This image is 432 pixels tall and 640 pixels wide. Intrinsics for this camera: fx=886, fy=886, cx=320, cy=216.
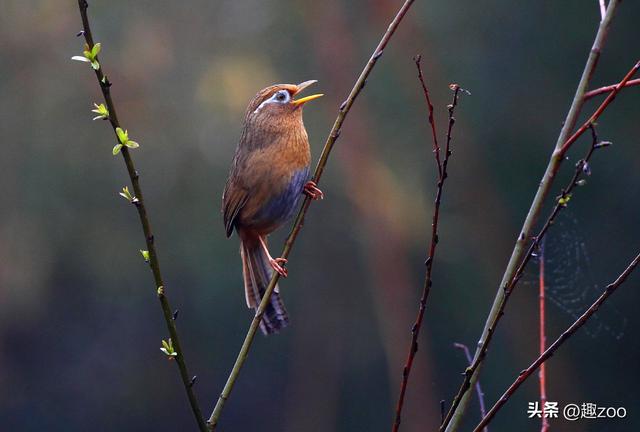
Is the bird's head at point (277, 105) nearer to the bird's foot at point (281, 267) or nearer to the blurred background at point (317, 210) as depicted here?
the bird's foot at point (281, 267)

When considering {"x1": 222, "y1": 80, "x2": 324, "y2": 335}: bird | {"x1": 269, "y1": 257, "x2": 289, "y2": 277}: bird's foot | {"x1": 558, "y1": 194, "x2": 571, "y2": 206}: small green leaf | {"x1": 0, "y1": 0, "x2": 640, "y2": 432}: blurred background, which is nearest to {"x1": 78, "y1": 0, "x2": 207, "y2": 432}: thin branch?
{"x1": 269, "y1": 257, "x2": 289, "y2": 277}: bird's foot

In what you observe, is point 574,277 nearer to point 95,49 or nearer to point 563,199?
point 563,199

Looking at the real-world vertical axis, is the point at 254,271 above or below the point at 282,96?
below

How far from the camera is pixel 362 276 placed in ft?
27.2

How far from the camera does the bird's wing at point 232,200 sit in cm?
309

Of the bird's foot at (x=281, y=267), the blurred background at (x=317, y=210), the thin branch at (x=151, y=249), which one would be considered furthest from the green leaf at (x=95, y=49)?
the blurred background at (x=317, y=210)

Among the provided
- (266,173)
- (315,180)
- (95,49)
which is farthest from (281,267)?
(95,49)

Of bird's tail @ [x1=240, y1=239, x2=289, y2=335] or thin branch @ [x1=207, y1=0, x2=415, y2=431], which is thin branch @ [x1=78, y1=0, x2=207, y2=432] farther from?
bird's tail @ [x1=240, y1=239, x2=289, y2=335]

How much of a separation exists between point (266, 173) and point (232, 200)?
0.18 m

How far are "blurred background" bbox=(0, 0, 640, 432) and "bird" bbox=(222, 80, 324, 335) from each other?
13.9 ft

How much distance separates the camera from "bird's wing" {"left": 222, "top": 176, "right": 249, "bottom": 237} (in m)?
3.09

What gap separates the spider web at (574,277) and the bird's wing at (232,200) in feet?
11.1

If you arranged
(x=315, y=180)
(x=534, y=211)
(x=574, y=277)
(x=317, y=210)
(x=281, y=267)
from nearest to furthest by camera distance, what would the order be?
(x=534, y=211)
(x=315, y=180)
(x=281, y=267)
(x=574, y=277)
(x=317, y=210)

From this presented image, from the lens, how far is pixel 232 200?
3.11 m
